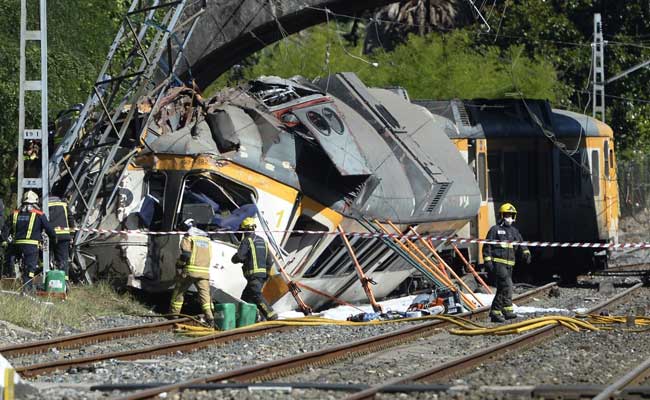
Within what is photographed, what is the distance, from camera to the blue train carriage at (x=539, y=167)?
82.0 feet

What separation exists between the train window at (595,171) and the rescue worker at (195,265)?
12482mm

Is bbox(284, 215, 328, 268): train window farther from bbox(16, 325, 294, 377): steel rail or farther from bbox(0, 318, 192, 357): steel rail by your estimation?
bbox(0, 318, 192, 357): steel rail

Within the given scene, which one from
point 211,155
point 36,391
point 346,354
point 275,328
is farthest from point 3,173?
point 36,391

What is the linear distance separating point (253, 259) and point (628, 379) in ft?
23.0

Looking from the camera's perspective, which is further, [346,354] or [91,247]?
[91,247]

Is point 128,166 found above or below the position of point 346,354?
above

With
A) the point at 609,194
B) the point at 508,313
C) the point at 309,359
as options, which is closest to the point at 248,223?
the point at 508,313

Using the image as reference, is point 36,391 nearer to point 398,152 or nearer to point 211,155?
point 211,155

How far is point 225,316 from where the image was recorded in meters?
16.0

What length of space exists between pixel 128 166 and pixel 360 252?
3.76 m

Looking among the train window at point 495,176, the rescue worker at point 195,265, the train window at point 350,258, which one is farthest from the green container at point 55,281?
the train window at point 495,176

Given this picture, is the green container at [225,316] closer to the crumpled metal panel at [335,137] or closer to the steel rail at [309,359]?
the steel rail at [309,359]

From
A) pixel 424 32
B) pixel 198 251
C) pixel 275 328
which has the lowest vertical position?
pixel 275 328

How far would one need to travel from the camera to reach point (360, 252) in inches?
742
